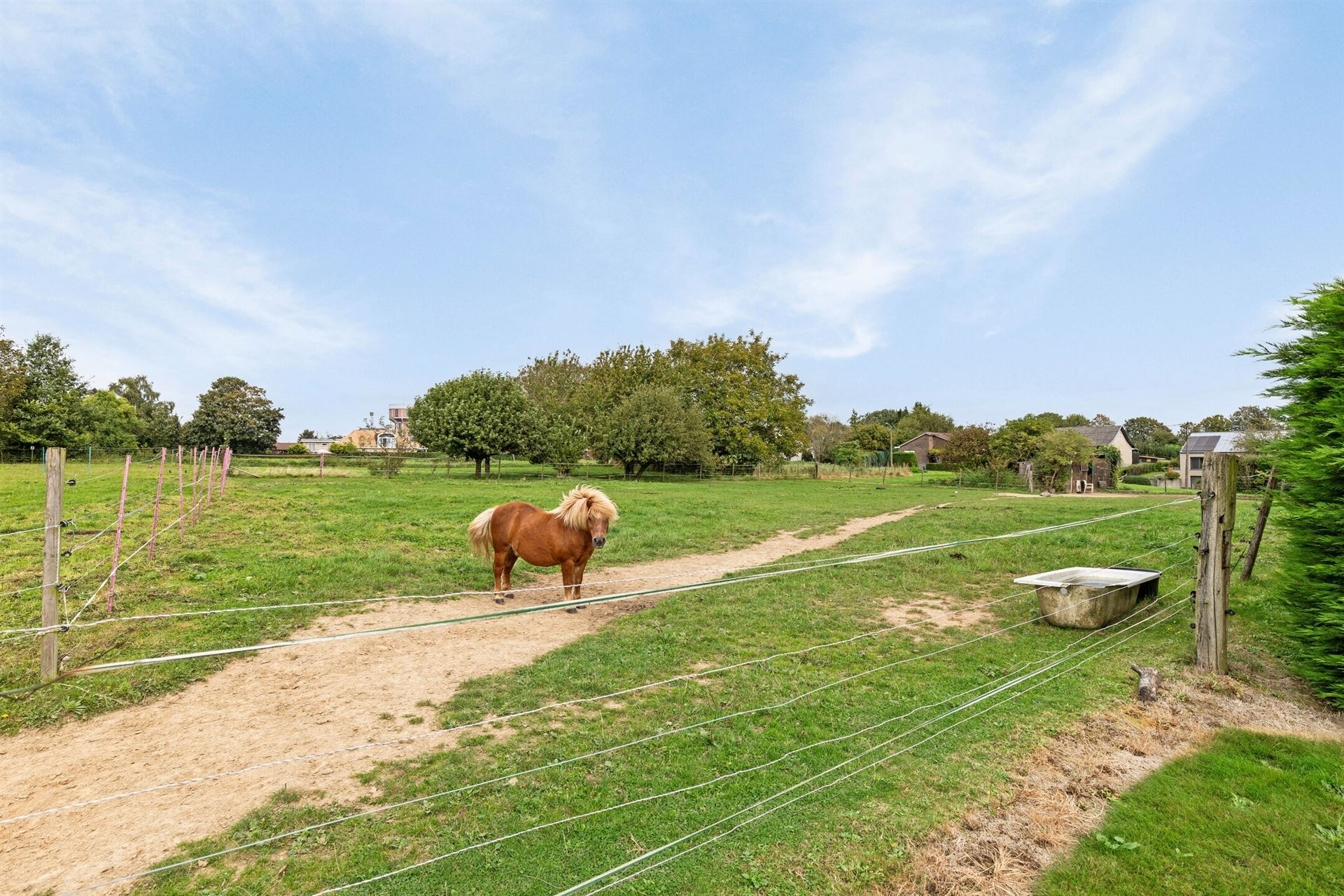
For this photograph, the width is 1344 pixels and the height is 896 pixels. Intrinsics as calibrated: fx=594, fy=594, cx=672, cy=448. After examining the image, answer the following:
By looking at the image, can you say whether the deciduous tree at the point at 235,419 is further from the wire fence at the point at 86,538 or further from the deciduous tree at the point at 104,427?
the wire fence at the point at 86,538

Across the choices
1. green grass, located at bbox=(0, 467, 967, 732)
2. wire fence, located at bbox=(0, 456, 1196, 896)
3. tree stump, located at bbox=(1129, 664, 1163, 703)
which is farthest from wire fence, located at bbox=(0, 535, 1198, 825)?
green grass, located at bbox=(0, 467, 967, 732)

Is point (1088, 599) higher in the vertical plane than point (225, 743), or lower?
higher

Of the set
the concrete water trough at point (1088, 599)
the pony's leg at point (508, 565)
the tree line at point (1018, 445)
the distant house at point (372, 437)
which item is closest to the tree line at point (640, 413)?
the tree line at point (1018, 445)

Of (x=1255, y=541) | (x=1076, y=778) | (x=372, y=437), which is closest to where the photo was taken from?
(x=1076, y=778)

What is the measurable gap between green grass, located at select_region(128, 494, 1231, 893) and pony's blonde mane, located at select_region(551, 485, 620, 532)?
136 cm

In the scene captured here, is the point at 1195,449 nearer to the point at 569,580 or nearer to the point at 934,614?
the point at 934,614

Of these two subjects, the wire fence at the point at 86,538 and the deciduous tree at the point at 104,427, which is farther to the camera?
the deciduous tree at the point at 104,427

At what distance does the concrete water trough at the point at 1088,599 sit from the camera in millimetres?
6695

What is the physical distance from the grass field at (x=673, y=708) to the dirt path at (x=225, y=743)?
0.93 feet

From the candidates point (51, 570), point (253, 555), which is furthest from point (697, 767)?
point (253, 555)

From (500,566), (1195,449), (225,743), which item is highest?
(1195,449)

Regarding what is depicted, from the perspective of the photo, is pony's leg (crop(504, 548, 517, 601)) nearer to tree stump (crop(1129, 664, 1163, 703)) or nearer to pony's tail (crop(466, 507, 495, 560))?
pony's tail (crop(466, 507, 495, 560))

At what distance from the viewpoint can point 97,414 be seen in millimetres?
42031

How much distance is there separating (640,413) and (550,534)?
99.4 feet
